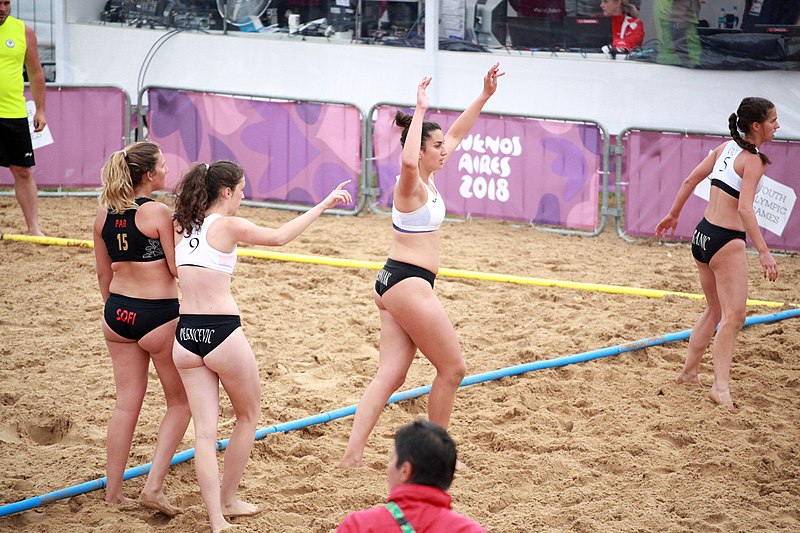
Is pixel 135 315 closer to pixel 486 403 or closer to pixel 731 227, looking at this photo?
pixel 486 403

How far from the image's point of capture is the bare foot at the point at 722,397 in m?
6.58

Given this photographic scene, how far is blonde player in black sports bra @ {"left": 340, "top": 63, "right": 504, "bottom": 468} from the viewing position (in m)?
5.36

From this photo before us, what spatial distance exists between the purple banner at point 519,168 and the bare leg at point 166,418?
6.82 m

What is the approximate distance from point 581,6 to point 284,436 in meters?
8.55

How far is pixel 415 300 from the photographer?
211 inches

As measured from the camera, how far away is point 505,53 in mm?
13219

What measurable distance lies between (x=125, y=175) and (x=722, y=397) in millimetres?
4165

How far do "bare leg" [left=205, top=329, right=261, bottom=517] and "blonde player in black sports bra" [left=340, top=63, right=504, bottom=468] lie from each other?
2.62 feet

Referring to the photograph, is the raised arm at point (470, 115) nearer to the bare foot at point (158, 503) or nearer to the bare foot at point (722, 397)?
the bare foot at point (722, 397)

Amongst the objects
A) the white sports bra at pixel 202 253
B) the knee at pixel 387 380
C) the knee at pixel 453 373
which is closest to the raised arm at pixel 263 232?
the white sports bra at pixel 202 253

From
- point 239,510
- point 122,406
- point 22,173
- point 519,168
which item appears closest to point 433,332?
point 239,510

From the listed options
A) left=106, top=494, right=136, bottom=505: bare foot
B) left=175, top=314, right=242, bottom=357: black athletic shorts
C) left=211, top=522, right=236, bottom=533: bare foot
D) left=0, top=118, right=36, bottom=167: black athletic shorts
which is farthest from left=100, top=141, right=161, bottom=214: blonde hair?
left=0, top=118, right=36, bottom=167: black athletic shorts

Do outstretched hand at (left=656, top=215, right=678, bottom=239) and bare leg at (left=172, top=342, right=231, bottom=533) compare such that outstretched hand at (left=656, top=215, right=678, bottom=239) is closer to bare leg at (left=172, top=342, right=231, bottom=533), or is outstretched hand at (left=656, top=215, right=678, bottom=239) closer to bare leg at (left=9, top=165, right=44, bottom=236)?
bare leg at (left=172, top=342, right=231, bottom=533)

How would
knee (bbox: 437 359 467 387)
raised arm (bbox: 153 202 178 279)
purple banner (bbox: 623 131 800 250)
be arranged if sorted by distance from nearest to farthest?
raised arm (bbox: 153 202 178 279), knee (bbox: 437 359 467 387), purple banner (bbox: 623 131 800 250)
